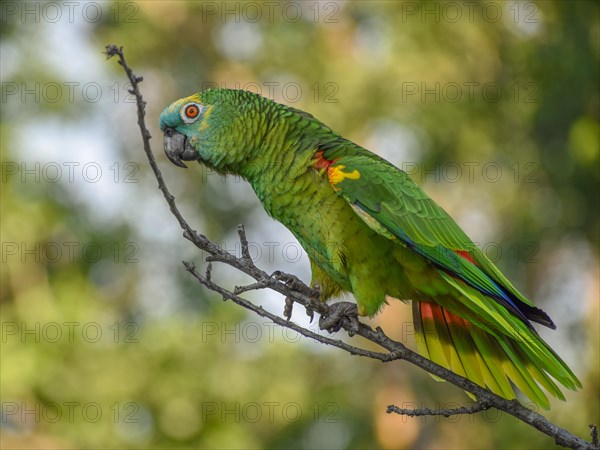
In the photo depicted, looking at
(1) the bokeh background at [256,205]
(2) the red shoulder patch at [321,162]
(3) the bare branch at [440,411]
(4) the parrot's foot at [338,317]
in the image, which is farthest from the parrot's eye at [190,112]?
(1) the bokeh background at [256,205]

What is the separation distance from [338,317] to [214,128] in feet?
4.51

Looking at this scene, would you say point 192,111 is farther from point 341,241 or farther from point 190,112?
point 341,241

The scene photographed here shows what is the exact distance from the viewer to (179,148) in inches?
179

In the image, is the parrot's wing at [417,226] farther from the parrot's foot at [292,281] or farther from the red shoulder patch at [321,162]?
the parrot's foot at [292,281]

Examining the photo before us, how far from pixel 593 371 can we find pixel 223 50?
753 centimetres

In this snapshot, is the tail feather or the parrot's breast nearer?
the tail feather

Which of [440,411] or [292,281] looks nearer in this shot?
[440,411]

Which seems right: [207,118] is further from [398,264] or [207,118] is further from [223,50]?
[223,50]

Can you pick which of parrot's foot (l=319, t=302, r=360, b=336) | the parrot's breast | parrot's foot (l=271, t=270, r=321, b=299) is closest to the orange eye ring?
the parrot's breast

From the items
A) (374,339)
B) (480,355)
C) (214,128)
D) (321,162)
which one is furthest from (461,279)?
(214,128)

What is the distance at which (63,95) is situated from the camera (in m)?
11.1

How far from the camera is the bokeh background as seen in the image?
930 cm

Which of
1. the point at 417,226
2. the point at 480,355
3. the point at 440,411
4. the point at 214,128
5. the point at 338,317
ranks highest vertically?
the point at 214,128

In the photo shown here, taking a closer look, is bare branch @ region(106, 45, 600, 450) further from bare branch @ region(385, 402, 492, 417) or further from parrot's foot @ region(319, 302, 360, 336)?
parrot's foot @ region(319, 302, 360, 336)
